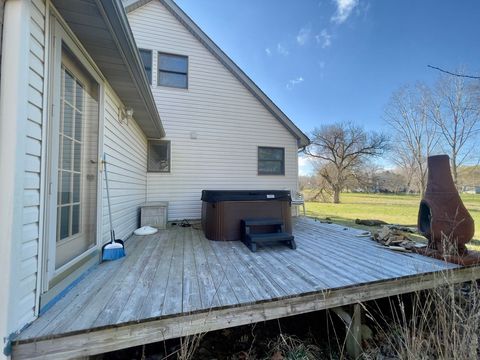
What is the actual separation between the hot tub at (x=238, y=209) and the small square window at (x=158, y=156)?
2.73 metres

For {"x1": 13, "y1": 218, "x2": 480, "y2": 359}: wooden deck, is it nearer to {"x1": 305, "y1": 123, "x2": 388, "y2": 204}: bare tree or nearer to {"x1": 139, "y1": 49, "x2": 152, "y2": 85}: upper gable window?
{"x1": 139, "y1": 49, "x2": 152, "y2": 85}: upper gable window

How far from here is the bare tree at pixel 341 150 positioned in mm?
19328

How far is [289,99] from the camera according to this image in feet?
49.3

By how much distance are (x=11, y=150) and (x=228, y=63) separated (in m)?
6.25

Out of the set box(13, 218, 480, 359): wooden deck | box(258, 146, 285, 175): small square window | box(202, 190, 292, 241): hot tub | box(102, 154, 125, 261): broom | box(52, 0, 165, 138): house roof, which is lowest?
box(13, 218, 480, 359): wooden deck

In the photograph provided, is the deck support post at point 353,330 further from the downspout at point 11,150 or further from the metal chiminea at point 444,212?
the downspout at point 11,150

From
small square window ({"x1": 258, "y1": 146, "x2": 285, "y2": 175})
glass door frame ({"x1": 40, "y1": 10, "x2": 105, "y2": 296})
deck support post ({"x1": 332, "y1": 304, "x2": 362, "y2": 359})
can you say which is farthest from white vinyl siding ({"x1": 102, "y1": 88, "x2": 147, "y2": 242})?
small square window ({"x1": 258, "y1": 146, "x2": 285, "y2": 175})

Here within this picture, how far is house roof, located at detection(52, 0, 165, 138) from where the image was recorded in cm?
166

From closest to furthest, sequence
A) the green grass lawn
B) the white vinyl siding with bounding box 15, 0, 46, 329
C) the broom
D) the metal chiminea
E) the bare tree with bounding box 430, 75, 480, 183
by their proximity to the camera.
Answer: the white vinyl siding with bounding box 15, 0, 46, 329 < the broom < the metal chiminea < the green grass lawn < the bare tree with bounding box 430, 75, 480, 183

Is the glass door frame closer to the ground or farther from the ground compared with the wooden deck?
farther from the ground

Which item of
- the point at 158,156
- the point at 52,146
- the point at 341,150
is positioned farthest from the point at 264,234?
the point at 341,150

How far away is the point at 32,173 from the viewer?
1476 mm

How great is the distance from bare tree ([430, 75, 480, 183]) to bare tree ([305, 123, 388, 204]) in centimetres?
569

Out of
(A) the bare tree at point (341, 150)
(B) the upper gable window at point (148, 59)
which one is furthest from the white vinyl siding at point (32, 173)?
(A) the bare tree at point (341, 150)
